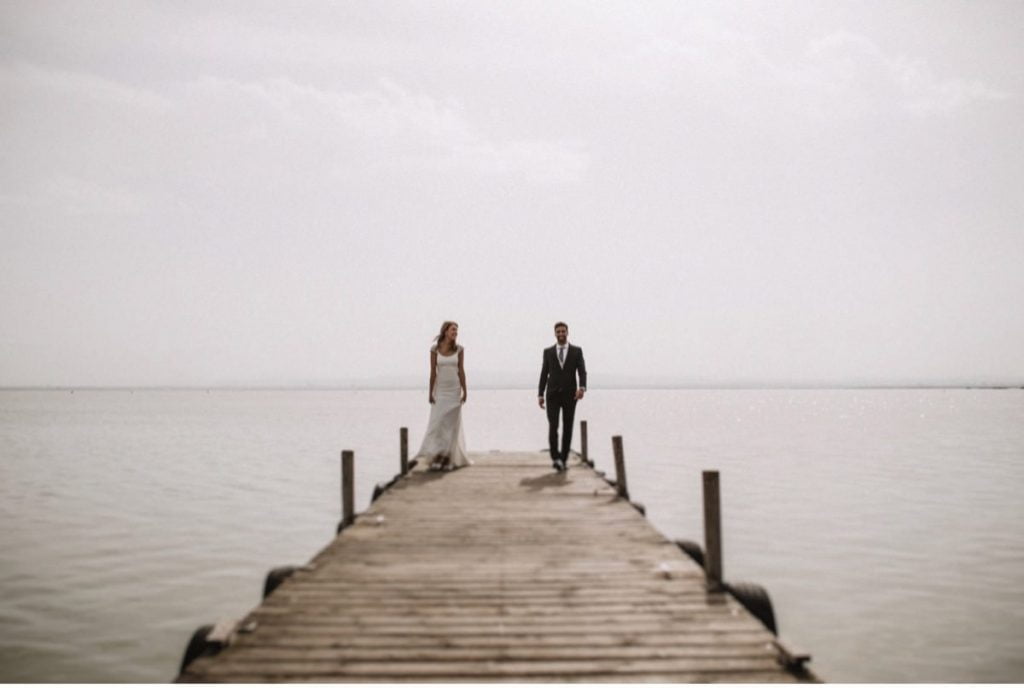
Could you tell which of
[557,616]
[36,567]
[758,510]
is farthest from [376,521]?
[758,510]

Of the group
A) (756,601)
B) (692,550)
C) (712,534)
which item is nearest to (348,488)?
(692,550)

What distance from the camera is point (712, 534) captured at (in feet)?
21.5

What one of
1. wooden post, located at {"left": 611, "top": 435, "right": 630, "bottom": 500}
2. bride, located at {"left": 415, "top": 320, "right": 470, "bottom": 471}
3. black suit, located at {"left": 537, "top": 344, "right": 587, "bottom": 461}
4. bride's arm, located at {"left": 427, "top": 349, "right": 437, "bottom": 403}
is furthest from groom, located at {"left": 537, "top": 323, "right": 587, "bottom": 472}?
bride's arm, located at {"left": 427, "top": 349, "right": 437, "bottom": 403}

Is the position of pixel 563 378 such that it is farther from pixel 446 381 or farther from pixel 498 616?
pixel 498 616

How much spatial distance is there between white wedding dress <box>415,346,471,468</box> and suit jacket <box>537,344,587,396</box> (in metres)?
1.71

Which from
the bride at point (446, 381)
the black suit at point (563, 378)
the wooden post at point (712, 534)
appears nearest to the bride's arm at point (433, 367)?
the bride at point (446, 381)

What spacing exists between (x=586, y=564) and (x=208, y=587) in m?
8.44

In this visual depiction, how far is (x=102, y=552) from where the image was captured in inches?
587

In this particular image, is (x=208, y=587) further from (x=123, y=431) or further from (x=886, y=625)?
(x=123, y=431)

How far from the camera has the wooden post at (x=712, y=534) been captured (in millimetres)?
6270

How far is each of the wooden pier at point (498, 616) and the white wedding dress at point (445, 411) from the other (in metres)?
4.47

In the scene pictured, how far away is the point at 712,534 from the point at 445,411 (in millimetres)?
7651

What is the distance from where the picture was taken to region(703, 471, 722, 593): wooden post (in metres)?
6.27

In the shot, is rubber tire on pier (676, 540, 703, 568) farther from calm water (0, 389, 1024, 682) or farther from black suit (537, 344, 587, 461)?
black suit (537, 344, 587, 461)
